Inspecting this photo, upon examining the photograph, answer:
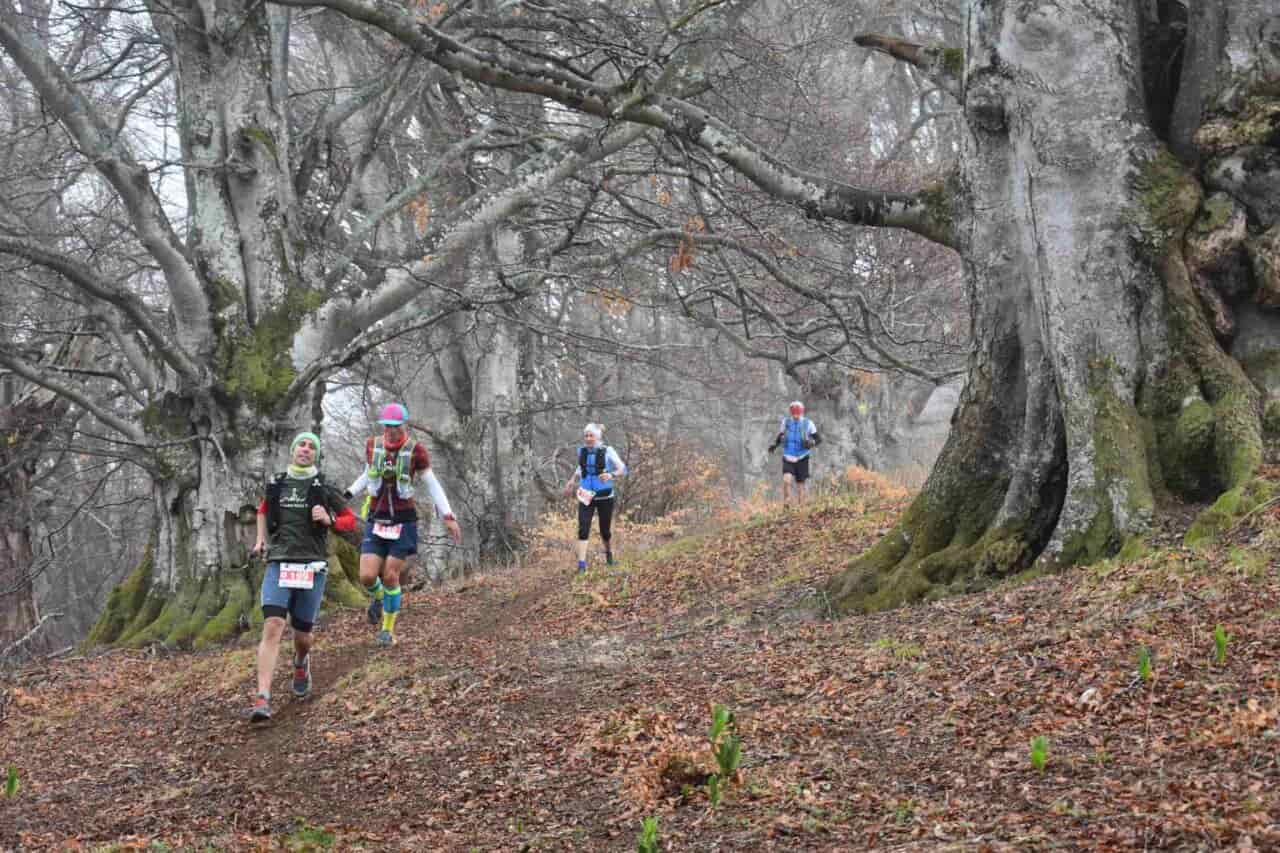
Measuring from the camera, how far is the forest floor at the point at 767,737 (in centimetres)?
385

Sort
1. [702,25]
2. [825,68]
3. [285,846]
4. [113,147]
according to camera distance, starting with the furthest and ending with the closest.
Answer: [825,68], [113,147], [702,25], [285,846]

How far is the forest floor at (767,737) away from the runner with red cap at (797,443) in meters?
7.93

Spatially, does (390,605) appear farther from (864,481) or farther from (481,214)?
(864,481)

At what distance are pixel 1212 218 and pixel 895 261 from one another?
483 inches

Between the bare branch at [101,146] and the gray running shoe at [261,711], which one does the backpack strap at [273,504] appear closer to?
the gray running shoe at [261,711]

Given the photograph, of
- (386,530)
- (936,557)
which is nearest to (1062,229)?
(936,557)

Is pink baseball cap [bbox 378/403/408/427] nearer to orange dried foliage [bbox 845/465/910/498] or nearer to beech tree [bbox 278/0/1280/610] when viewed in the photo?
beech tree [bbox 278/0/1280/610]

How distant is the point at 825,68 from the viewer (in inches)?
912

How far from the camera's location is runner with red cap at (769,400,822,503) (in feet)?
57.2

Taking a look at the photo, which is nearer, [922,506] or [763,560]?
[922,506]

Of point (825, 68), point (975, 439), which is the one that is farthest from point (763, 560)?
point (825, 68)

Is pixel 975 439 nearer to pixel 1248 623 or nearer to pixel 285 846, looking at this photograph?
pixel 1248 623

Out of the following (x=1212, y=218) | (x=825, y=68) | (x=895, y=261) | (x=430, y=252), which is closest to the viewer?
(x=1212, y=218)

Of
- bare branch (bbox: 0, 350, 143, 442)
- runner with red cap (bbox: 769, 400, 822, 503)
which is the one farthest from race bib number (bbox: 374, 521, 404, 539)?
runner with red cap (bbox: 769, 400, 822, 503)
